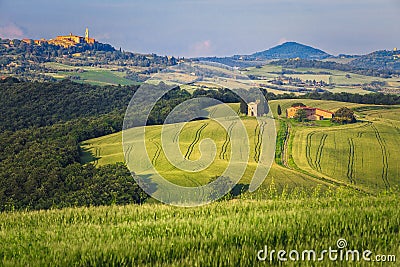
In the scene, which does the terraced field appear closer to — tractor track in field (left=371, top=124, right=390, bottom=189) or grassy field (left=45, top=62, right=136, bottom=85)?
tractor track in field (left=371, top=124, right=390, bottom=189)

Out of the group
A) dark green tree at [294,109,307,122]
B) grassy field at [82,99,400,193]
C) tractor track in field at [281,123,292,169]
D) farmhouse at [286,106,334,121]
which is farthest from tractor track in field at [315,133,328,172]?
farmhouse at [286,106,334,121]

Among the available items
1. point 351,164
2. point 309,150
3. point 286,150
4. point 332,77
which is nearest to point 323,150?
point 309,150

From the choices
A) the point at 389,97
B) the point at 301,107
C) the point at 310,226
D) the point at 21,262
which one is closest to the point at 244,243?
the point at 310,226

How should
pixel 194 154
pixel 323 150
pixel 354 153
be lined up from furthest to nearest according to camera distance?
1. pixel 323 150
2. pixel 354 153
3. pixel 194 154

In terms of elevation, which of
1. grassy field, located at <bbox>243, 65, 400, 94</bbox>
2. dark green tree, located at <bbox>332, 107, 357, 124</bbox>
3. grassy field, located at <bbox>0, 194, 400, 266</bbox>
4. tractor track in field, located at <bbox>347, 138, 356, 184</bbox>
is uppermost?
grassy field, located at <bbox>243, 65, 400, 94</bbox>

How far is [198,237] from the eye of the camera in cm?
544

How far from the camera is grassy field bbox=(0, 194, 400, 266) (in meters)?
4.68

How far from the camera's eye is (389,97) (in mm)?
83438

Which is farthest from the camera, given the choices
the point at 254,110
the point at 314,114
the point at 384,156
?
the point at 314,114

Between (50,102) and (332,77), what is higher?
(332,77)

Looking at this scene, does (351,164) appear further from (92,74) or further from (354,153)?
(92,74)

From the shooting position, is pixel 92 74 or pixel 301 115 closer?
pixel 301 115

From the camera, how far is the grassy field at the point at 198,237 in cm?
468

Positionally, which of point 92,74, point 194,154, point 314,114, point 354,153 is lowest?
point 354,153
